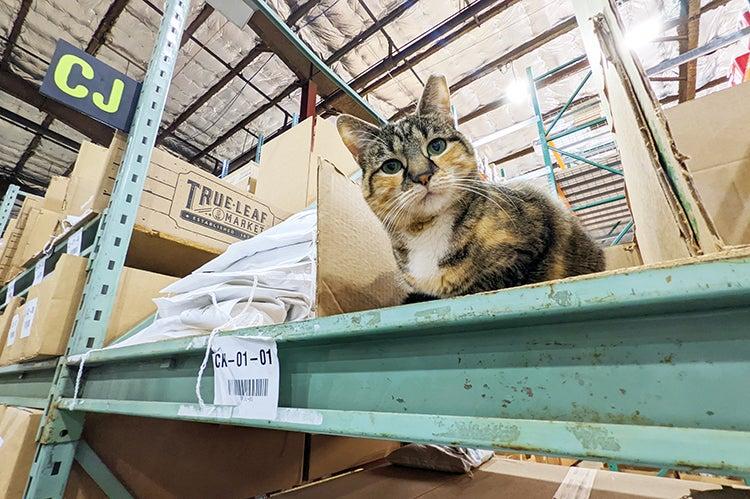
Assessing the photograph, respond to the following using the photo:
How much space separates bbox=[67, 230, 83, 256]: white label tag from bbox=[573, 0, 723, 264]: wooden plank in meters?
1.17

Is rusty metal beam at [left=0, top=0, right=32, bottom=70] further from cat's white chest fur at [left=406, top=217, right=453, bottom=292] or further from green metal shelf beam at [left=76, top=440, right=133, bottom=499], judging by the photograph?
cat's white chest fur at [left=406, top=217, right=453, bottom=292]

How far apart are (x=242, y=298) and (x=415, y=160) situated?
43 centimetres

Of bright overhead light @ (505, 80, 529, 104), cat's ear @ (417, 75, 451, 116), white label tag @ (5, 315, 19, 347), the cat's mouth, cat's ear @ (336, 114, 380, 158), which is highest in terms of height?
bright overhead light @ (505, 80, 529, 104)

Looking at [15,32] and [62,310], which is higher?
[15,32]

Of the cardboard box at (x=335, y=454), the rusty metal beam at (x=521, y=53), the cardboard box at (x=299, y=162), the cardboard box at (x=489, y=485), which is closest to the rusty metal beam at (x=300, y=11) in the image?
the rusty metal beam at (x=521, y=53)

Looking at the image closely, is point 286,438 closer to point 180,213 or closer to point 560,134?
point 180,213

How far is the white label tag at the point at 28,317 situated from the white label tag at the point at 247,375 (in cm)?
71

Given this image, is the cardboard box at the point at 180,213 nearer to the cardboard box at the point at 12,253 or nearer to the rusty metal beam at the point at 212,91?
Result: the cardboard box at the point at 12,253

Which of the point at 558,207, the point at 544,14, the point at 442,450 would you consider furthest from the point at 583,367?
A: the point at 544,14

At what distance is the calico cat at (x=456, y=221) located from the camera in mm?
526

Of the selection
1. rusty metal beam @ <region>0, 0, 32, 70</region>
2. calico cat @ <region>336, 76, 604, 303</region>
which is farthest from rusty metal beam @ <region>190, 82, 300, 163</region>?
calico cat @ <region>336, 76, 604, 303</region>

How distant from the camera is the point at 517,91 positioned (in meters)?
3.18

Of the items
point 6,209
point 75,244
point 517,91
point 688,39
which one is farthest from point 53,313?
point 688,39

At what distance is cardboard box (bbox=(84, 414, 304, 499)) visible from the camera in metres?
0.72
